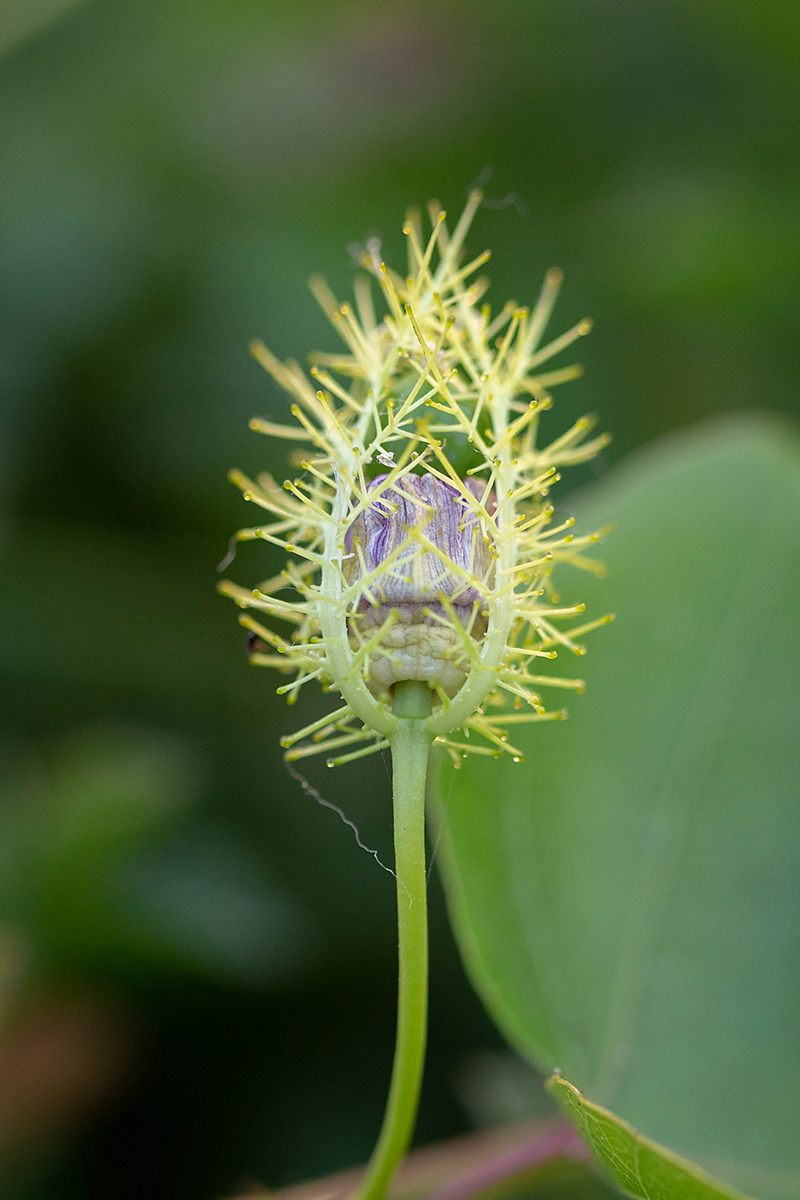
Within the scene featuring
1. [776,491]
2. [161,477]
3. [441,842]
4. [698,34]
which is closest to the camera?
[441,842]

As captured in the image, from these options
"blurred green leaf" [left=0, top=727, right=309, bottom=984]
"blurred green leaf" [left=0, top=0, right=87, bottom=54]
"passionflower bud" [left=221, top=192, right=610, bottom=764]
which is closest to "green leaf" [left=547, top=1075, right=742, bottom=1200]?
"passionflower bud" [left=221, top=192, right=610, bottom=764]

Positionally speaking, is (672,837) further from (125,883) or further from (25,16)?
(25,16)

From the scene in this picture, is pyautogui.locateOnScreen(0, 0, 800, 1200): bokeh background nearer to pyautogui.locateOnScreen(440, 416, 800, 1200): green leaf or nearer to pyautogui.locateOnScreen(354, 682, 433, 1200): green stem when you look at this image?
pyautogui.locateOnScreen(440, 416, 800, 1200): green leaf

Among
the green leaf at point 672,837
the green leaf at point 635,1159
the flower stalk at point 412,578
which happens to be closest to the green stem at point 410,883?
the flower stalk at point 412,578

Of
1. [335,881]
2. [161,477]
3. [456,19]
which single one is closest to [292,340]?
[161,477]

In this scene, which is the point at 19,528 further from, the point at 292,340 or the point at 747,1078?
the point at 747,1078

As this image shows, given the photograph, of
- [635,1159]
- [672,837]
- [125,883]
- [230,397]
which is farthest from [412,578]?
[230,397]
